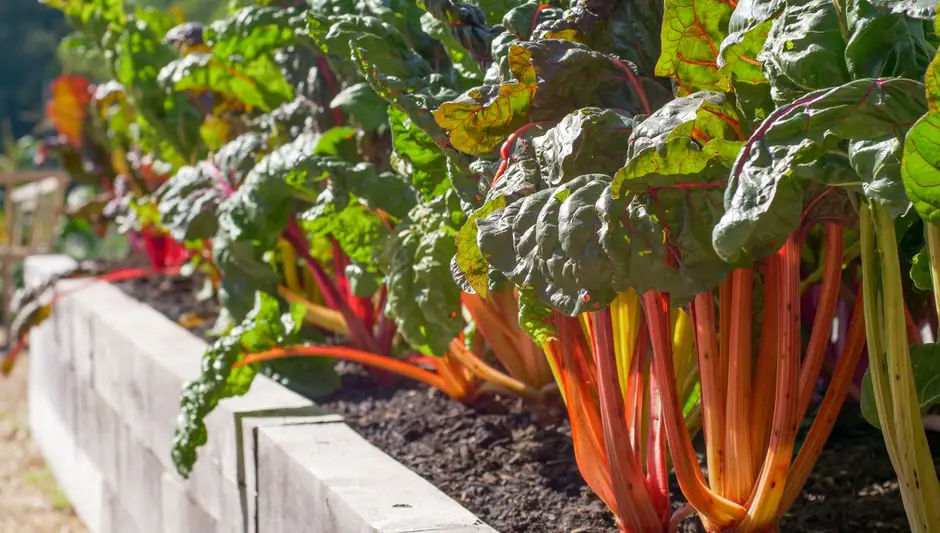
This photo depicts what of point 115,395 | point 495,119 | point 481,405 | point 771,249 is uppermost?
point 495,119

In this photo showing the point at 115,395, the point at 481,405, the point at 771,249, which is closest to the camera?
the point at 771,249

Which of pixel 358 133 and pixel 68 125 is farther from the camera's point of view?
pixel 68 125

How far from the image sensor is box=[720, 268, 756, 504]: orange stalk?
142 centimetres

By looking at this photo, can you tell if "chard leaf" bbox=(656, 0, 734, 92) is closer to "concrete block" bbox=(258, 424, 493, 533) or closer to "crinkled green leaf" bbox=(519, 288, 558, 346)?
"crinkled green leaf" bbox=(519, 288, 558, 346)

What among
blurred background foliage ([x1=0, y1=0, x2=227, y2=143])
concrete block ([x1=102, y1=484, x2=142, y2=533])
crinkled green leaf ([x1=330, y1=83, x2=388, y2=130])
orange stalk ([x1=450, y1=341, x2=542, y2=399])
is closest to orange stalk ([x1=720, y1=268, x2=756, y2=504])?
orange stalk ([x1=450, y1=341, x2=542, y2=399])

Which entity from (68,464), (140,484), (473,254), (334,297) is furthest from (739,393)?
(68,464)

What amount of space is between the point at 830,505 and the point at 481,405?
811mm

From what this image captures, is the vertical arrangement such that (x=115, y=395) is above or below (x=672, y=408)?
below

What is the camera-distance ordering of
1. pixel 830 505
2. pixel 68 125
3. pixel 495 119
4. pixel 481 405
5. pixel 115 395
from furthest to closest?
pixel 68 125, pixel 115 395, pixel 481 405, pixel 830 505, pixel 495 119

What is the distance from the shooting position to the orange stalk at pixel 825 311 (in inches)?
57.1

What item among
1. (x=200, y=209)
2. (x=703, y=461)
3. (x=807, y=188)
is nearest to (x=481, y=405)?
(x=703, y=461)

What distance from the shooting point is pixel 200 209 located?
258 centimetres

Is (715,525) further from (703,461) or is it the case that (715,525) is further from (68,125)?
(68,125)

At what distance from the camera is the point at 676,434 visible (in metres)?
1.42
